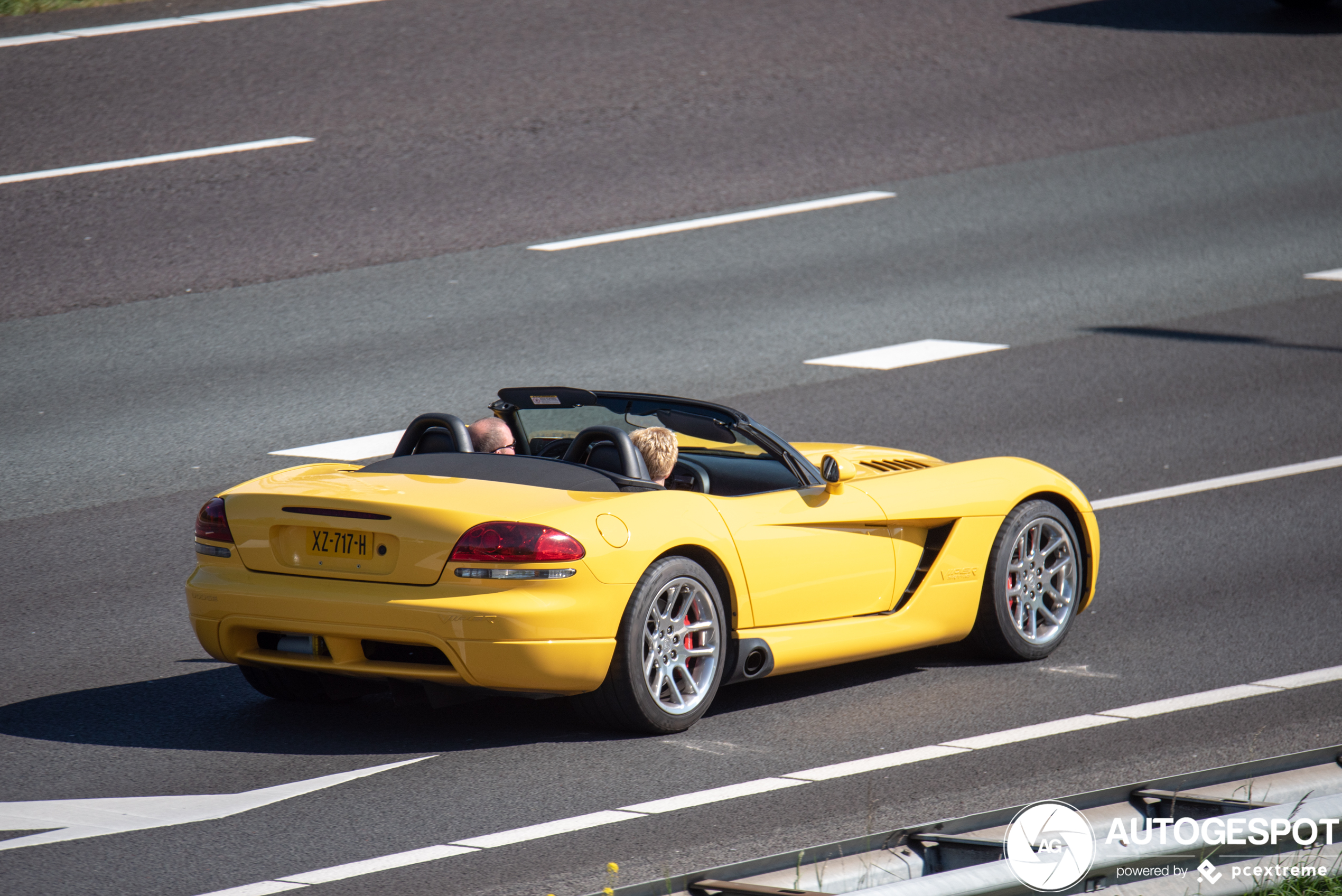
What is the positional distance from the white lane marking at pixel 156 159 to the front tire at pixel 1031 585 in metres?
10.6

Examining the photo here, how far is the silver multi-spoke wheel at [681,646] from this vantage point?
664cm

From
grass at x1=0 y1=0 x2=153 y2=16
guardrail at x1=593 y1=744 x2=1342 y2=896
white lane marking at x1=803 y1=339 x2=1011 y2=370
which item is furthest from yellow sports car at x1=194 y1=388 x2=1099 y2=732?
grass at x1=0 y1=0 x2=153 y2=16

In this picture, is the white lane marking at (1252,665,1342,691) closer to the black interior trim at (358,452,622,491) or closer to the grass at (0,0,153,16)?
the black interior trim at (358,452,622,491)

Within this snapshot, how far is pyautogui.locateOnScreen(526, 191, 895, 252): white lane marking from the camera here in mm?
15281

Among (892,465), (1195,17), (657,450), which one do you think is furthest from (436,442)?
(1195,17)

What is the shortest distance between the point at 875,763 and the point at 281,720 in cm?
230

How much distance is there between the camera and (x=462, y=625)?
6.29m

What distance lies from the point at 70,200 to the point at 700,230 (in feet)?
17.7

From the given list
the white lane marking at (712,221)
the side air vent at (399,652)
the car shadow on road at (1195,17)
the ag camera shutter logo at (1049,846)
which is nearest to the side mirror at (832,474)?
the side air vent at (399,652)

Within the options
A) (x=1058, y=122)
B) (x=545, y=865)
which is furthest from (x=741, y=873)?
(x=1058, y=122)

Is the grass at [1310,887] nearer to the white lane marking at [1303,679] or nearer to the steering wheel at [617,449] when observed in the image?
the white lane marking at [1303,679]

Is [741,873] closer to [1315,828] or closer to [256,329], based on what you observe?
[1315,828]

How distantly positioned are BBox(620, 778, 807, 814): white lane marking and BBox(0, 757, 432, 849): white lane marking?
42.8 inches

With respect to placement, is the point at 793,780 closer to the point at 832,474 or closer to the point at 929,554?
the point at 832,474
